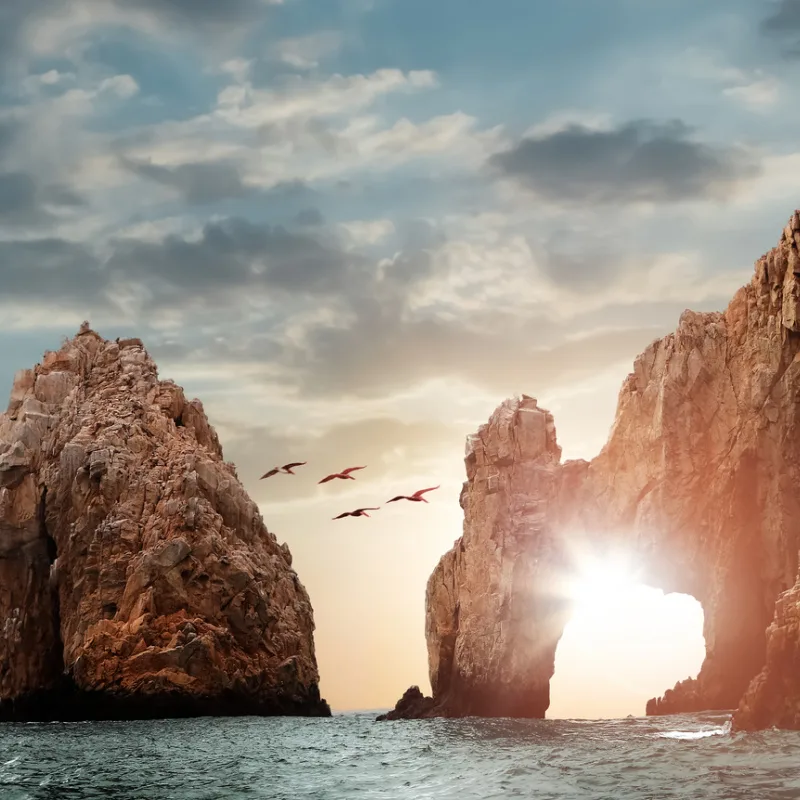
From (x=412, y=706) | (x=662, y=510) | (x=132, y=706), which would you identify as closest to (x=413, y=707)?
(x=412, y=706)

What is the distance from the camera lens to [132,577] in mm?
78688

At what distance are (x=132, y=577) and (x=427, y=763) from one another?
Answer: 44192mm

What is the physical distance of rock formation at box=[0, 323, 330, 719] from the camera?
75375mm

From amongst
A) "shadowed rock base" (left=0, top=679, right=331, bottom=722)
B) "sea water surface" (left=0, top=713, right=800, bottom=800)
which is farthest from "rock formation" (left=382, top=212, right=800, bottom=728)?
"shadowed rock base" (left=0, top=679, right=331, bottom=722)

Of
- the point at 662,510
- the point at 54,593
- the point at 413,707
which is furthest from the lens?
the point at 54,593

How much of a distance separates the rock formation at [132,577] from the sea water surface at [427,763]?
60.3 feet

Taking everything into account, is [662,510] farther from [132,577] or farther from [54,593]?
[54,593]

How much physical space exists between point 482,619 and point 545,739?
18.2 m

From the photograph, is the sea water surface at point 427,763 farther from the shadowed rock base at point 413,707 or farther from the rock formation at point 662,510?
the shadowed rock base at point 413,707

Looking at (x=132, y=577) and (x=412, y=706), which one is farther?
(x=132, y=577)

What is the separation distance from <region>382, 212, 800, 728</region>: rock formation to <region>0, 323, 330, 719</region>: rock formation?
51.9 ft

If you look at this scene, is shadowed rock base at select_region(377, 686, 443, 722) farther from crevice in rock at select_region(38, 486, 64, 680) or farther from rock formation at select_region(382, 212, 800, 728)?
crevice in rock at select_region(38, 486, 64, 680)

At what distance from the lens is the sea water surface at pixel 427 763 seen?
1197 inches

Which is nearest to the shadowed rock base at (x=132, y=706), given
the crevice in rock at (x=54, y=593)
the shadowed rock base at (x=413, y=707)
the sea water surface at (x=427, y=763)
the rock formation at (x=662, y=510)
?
the crevice in rock at (x=54, y=593)
